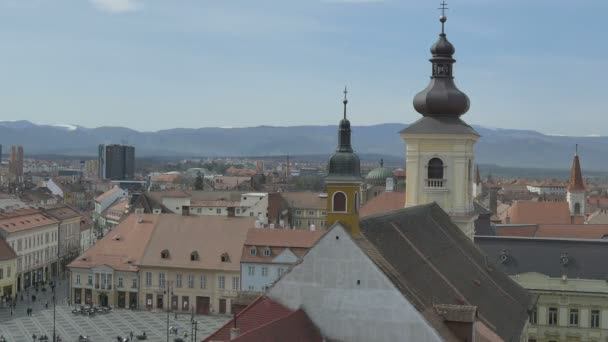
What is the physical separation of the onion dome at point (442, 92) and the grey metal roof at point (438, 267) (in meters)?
7.42

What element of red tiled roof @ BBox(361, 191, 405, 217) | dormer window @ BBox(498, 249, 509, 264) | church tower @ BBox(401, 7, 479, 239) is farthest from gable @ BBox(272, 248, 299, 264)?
church tower @ BBox(401, 7, 479, 239)

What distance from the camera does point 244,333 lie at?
2992 cm

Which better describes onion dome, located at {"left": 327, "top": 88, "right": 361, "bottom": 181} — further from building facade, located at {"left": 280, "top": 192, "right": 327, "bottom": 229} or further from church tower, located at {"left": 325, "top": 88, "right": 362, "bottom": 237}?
building facade, located at {"left": 280, "top": 192, "right": 327, "bottom": 229}

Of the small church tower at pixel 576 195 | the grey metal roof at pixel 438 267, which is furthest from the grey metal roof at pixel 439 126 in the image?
the small church tower at pixel 576 195

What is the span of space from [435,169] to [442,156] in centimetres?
98

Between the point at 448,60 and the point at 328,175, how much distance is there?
2547 centimetres

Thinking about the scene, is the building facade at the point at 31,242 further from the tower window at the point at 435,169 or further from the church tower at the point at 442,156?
the tower window at the point at 435,169

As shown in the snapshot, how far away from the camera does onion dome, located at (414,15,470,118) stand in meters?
52.9

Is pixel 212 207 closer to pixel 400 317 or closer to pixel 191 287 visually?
pixel 191 287

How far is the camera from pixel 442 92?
174ft

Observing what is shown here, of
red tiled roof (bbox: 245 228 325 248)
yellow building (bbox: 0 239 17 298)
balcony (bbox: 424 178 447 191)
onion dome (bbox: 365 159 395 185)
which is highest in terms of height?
balcony (bbox: 424 178 447 191)

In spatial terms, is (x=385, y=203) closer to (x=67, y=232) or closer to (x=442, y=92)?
(x=442, y=92)

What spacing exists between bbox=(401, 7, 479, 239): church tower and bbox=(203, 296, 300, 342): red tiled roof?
22.8 metres

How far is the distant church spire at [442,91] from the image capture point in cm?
5291
